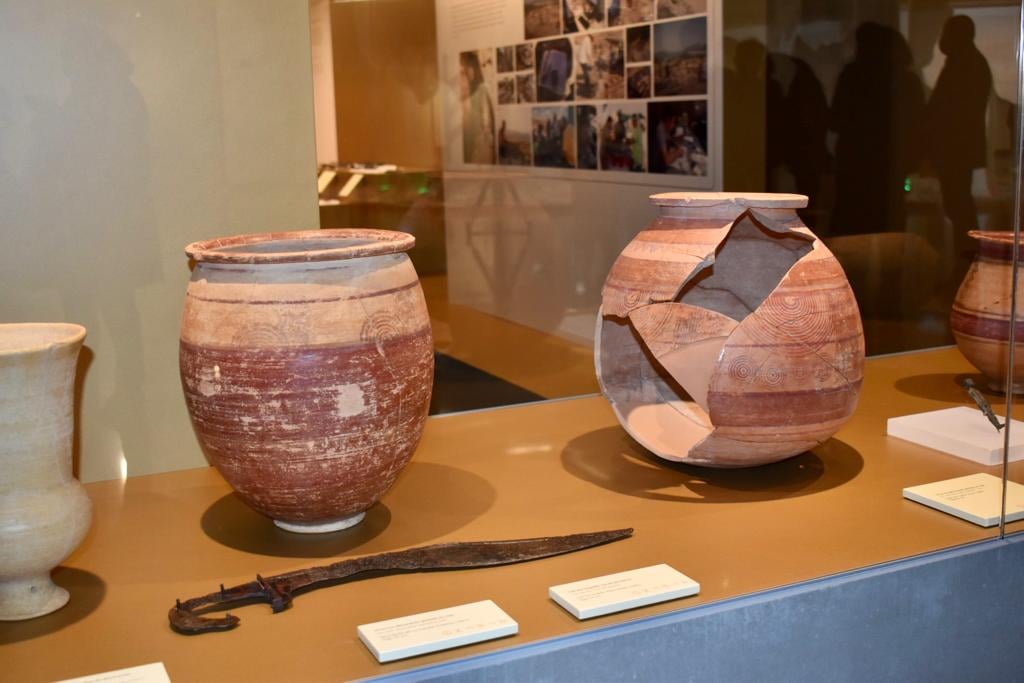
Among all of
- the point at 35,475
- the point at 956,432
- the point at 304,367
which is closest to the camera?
the point at 35,475

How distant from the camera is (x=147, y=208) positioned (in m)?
1.90

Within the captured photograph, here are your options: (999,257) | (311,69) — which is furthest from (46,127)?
(999,257)

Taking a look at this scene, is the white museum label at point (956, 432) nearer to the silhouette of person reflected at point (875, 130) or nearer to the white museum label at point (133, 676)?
the silhouette of person reflected at point (875, 130)

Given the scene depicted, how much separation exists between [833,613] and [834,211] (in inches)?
58.4

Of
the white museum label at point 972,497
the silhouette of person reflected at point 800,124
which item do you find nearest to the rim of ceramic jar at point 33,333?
the white museum label at point 972,497

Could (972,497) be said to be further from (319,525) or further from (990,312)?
(319,525)

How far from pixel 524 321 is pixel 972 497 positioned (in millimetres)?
1022

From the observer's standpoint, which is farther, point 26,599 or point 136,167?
point 136,167

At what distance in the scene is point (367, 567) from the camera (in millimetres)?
1488

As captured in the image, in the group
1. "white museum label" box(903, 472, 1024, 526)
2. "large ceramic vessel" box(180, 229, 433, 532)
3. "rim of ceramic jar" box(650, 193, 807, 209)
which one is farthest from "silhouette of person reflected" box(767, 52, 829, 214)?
"large ceramic vessel" box(180, 229, 433, 532)

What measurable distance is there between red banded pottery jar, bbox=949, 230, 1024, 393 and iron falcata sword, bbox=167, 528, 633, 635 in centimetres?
78

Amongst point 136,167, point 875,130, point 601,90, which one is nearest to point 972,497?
point 601,90

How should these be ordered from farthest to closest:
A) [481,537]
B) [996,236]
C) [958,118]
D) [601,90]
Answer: [958,118], [601,90], [996,236], [481,537]

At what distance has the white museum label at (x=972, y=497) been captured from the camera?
64.1 inches
